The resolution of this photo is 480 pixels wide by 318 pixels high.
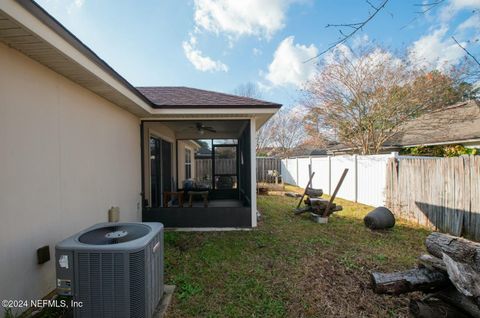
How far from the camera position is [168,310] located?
250 centimetres

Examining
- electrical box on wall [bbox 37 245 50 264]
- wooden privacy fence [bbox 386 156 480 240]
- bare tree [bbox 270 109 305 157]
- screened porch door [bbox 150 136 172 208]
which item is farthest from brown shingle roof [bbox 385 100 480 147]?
electrical box on wall [bbox 37 245 50 264]

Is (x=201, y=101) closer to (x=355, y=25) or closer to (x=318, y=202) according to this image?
(x=355, y=25)

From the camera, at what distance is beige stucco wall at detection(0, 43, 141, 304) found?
7.20ft

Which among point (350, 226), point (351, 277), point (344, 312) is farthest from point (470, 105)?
point (344, 312)

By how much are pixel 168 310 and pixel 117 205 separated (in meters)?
2.56

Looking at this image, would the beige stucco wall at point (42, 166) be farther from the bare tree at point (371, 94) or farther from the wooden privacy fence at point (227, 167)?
the bare tree at point (371, 94)

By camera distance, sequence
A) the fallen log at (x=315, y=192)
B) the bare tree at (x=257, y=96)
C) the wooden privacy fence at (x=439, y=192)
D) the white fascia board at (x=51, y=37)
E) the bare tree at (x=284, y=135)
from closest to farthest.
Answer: the white fascia board at (x=51, y=37)
the wooden privacy fence at (x=439, y=192)
the fallen log at (x=315, y=192)
the bare tree at (x=284, y=135)
the bare tree at (x=257, y=96)

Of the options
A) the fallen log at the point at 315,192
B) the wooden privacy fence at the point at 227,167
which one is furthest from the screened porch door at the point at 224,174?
the fallen log at the point at 315,192

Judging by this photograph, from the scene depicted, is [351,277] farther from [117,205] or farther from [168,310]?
[117,205]

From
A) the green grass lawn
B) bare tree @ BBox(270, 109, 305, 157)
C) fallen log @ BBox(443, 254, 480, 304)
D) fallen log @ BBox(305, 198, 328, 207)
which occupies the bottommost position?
the green grass lawn

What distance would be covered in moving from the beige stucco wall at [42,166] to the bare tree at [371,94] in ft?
32.7

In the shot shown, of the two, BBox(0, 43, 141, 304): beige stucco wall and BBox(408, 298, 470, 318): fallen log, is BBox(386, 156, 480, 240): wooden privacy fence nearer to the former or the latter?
BBox(408, 298, 470, 318): fallen log

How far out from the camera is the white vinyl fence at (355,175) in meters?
7.79

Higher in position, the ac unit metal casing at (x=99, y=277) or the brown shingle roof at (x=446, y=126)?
the brown shingle roof at (x=446, y=126)
